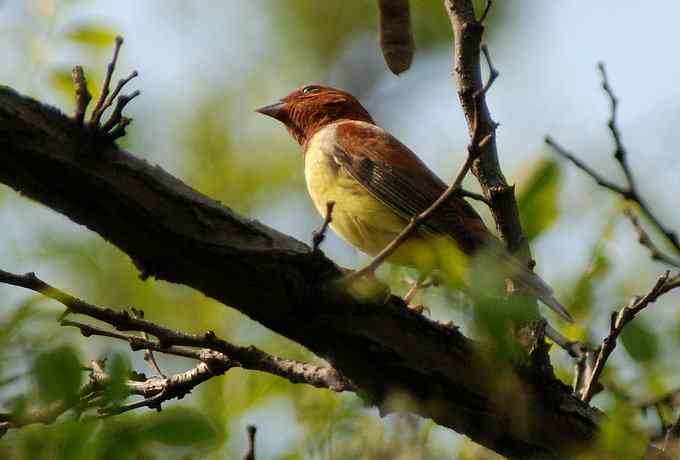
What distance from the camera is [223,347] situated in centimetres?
353

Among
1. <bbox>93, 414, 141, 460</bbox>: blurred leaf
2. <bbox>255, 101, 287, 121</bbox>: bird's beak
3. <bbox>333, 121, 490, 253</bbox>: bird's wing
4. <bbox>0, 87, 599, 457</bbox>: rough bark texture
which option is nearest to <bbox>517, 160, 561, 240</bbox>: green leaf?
<bbox>0, 87, 599, 457</bbox>: rough bark texture

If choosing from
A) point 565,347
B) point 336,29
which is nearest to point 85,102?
point 565,347

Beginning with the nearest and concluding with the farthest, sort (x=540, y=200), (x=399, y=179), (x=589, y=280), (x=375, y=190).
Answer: (x=540, y=200)
(x=589, y=280)
(x=375, y=190)
(x=399, y=179)

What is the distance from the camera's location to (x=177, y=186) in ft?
9.41

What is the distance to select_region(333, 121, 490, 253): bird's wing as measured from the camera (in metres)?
5.24

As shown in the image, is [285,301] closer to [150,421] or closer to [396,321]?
[396,321]

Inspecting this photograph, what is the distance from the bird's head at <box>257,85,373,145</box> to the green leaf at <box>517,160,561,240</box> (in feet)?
14.4

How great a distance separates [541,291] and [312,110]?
3808 mm

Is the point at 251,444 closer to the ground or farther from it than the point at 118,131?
closer to the ground

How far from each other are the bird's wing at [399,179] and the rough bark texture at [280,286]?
1.67 meters

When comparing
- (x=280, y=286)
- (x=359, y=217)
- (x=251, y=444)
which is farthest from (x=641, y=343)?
(x=359, y=217)

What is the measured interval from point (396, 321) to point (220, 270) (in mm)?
648

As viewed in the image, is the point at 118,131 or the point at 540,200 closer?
the point at 118,131

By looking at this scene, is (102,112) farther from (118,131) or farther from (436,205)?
(436,205)
